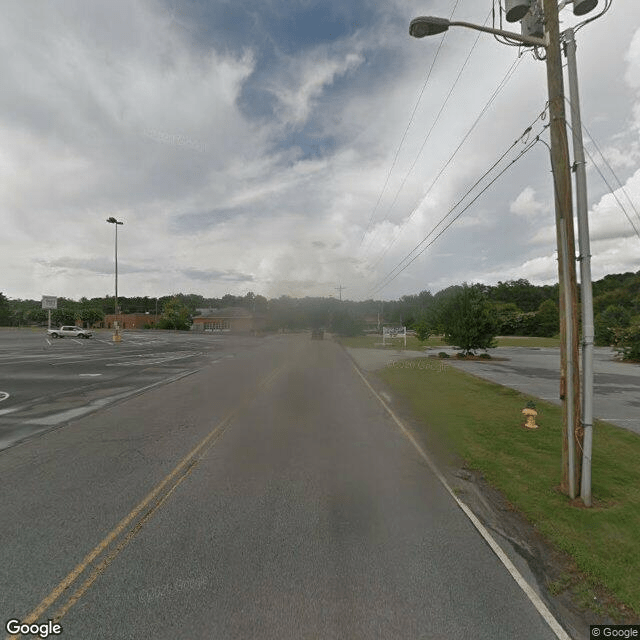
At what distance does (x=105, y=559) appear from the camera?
369cm

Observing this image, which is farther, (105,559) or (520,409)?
(520,409)

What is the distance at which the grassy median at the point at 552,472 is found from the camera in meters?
3.80

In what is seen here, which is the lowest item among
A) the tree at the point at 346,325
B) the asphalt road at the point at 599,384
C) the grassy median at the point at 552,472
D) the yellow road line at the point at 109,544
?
the asphalt road at the point at 599,384

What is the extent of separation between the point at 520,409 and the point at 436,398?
2.61m

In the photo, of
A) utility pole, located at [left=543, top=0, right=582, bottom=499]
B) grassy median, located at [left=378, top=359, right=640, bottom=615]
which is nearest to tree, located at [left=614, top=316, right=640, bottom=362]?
grassy median, located at [left=378, top=359, right=640, bottom=615]

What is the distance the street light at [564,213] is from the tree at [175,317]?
300 ft

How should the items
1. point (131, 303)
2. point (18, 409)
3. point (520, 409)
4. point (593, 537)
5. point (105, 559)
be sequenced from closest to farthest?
point (105, 559) → point (593, 537) → point (18, 409) → point (520, 409) → point (131, 303)

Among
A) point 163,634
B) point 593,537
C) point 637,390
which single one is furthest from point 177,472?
point 637,390

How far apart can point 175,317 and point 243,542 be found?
9229cm

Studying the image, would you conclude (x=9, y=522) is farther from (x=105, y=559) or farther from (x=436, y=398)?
(x=436, y=398)

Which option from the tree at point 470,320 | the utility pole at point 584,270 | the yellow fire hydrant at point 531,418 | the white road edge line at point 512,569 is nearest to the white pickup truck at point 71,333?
the tree at point 470,320

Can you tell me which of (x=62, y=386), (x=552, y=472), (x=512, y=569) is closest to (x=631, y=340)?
(x=552, y=472)

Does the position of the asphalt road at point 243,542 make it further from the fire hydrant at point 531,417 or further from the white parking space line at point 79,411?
the fire hydrant at point 531,417

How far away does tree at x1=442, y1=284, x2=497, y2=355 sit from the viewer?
85.8 feet
